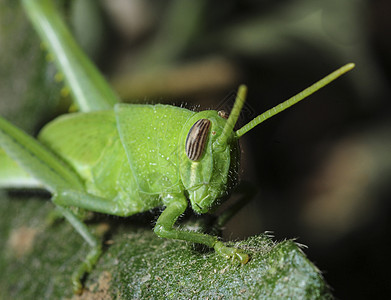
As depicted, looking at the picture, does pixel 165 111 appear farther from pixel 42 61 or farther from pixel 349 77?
pixel 349 77

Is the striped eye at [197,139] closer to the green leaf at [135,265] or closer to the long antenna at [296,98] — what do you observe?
the long antenna at [296,98]

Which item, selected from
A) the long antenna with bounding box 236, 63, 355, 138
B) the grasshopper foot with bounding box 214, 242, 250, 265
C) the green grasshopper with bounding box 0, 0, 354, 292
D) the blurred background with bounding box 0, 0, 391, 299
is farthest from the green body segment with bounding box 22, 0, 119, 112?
the grasshopper foot with bounding box 214, 242, 250, 265

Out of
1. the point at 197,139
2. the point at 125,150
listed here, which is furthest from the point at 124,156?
the point at 197,139

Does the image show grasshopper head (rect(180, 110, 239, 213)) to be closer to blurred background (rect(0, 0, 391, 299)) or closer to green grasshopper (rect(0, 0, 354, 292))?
green grasshopper (rect(0, 0, 354, 292))

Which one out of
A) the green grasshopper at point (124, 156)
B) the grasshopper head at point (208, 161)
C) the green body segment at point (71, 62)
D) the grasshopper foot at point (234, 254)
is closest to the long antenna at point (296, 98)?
the green grasshopper at point (124, 156)

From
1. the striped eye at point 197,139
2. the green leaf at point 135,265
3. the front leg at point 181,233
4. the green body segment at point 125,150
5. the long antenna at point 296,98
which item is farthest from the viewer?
the green body segment at point 125,150

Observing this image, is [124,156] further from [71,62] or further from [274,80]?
[274,80]

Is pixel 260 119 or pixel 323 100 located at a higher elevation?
pixel 260 119

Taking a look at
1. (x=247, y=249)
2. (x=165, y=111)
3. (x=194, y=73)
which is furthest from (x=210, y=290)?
(x=194, y=73)
